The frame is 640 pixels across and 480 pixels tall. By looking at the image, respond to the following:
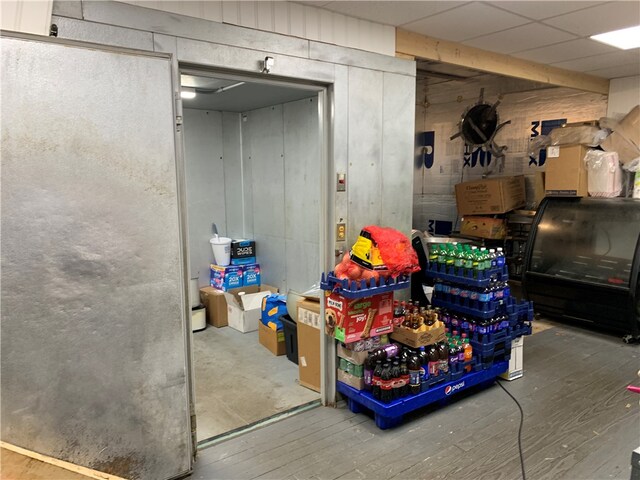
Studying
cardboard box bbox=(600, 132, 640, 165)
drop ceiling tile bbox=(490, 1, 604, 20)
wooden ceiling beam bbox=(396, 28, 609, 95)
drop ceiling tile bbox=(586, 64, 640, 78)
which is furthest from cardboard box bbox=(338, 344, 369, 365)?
drop ceiling tile bbox=(586, 64, 640, 78)

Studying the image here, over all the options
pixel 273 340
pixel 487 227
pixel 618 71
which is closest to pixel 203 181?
pixel 273 340

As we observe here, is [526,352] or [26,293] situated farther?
[526,352]

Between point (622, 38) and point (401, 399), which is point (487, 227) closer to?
point (622, 38)

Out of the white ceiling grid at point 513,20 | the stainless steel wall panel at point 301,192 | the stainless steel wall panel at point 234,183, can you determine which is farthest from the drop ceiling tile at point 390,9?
the stainless steel wall panel at point 234,183

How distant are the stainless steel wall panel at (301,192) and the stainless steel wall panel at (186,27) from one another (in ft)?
5.68

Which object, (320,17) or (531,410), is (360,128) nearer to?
(320,17)

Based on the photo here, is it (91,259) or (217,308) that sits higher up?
(91,259)

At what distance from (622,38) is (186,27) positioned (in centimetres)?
347

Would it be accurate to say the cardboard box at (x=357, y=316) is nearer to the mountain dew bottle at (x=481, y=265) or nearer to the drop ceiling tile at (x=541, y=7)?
the mountain dew bottle at (x=481, y=265)

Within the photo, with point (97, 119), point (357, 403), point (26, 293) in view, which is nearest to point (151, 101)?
point (97, 119)

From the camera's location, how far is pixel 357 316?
9.39ft

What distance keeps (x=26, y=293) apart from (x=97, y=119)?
2.62 ft

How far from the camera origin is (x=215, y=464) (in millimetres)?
2508

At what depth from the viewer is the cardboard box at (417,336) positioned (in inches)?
116
